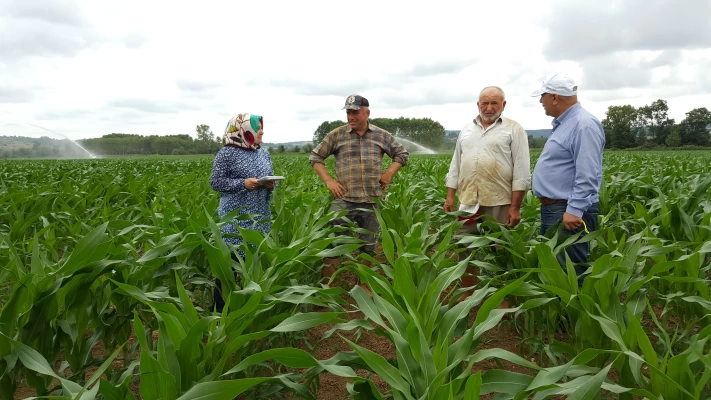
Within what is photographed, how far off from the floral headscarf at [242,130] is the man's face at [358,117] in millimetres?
973

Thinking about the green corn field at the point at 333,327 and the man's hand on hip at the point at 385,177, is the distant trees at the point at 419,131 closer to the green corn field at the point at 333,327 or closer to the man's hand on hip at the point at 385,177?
the man's hand on hip at the point at 385,177

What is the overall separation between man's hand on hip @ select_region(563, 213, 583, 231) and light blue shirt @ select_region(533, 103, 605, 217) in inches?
1.0

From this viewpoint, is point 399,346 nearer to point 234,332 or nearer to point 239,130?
point 234,332

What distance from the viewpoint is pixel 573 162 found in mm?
3137

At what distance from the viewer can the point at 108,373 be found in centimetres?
231

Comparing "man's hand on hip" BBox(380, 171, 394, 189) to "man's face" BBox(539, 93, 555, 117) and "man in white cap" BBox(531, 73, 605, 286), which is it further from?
"man's face" BBox(539, 93, 555, 117)

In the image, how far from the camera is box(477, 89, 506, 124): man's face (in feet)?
11.7

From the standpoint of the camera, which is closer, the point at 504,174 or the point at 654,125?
the point at 504,174

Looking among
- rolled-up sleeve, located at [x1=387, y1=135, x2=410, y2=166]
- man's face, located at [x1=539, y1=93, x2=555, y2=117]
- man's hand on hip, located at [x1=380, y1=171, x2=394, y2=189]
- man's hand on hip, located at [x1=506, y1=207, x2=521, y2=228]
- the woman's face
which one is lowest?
man's hand on hip, located at [x1=506, y1=207, x2=521, y2=228]

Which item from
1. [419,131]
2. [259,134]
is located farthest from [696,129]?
[259,134]

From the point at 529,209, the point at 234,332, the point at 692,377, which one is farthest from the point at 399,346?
the point at 529,209

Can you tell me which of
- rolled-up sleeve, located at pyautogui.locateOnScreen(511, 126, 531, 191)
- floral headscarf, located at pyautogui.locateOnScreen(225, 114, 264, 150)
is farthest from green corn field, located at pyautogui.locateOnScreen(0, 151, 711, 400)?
floral headscarf, located at pyautogui.locateOnScreen(225, 114, 264, 150)

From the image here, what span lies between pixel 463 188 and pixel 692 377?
2.50 m

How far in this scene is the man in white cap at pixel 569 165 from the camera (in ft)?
9.79
